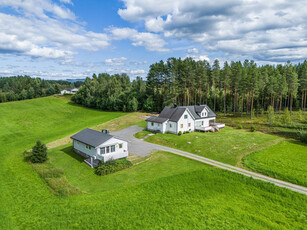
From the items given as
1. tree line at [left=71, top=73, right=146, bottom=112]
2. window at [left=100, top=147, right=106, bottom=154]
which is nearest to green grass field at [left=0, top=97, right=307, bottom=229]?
window at [left=100, top=147, right=106, bottom=154]

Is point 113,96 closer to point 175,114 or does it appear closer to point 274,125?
point 175,114

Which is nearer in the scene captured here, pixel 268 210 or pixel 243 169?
pixel 268 210

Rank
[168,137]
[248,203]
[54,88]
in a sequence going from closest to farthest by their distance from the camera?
1. [248,203]
2. [168,137]
3. [54,88]

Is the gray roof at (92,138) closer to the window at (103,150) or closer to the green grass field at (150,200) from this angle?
the window at (103,150)

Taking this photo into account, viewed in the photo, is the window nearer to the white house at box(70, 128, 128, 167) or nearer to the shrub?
the white house at box(70, 128, 128, 167)

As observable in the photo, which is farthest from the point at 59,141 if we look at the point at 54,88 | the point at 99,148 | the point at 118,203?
the point at 54,88

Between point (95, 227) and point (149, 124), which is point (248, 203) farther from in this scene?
point (149, 124)

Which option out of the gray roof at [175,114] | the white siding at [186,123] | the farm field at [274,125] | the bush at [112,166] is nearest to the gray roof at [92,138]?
the bush at [112,166]
